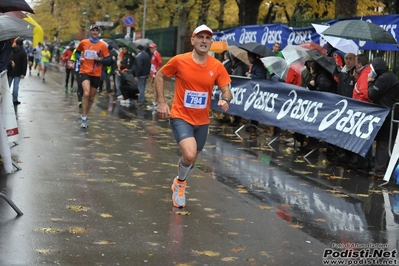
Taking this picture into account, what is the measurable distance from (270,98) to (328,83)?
2042 mm

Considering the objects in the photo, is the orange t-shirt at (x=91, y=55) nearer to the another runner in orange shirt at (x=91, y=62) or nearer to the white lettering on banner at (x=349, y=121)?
the another runner in orange shirt at (x=91, y=62)

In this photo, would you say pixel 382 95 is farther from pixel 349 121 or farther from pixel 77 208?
pixel 77 208

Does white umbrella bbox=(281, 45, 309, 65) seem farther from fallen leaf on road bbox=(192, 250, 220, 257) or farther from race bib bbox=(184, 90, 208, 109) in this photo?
fallen leaf on road bbox=(192, 250, 220, 257)

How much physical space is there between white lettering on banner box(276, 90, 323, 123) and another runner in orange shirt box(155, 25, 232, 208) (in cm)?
577

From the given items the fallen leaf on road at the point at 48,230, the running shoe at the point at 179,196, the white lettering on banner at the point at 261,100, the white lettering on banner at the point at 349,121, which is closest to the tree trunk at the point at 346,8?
the white lettering on banner at the point at 261,100

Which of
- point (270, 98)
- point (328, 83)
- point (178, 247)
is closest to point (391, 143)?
point (328, 83)

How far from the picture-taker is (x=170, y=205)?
917 centimetres

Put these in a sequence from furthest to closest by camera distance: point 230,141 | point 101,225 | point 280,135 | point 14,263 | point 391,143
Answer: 1. point 280,135
2. point 230,141
3. point 391,143
4. point 101,225
5. point 14,263

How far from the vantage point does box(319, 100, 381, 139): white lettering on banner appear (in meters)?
13.0

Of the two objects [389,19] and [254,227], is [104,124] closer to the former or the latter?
[389,19]

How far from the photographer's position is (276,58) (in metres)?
17.3

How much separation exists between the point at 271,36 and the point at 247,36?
6.49 feet

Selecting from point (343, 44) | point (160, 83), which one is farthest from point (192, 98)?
point (343, 44)

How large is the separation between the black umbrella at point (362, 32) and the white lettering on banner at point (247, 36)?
29.2 ft
